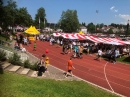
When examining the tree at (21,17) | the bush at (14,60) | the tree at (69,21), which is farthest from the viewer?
the tree at (69,21)

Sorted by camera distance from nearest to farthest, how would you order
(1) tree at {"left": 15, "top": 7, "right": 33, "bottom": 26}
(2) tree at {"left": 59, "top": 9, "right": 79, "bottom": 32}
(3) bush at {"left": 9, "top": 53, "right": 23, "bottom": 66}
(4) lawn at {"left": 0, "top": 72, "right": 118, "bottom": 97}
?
(4) lawn at {"left": 0, "top": 72, "right": 118, "bottom": 97}
(3) bush at {"left": 9, "top": 53, "right": 23, "bottom": 66}
(1) tree at {"left": 15, "top": 7, "right": 33, "bottom": 26}
(2) tree at {"left": 59, "top": 9, "right": 79, "bottom": 32}

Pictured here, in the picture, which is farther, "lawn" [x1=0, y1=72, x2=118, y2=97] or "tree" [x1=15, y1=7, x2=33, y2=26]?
"tree" [x1=15, y1=7, x2=33, y2=26]

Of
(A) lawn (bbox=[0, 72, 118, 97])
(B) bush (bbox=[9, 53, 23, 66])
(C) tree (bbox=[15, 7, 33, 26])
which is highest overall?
(C) tree (bbox=[15, 7, 33, 26])

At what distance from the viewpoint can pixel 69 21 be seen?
11238 centimetres

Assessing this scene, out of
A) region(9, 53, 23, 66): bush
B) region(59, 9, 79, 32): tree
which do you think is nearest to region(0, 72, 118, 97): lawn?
region(9, 53, 23, 66): bush

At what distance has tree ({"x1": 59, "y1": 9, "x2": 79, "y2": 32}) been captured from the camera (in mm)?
113188

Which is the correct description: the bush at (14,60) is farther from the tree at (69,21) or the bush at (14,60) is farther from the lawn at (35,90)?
the tree at (69,21)

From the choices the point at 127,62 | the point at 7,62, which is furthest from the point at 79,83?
the point at 127,62

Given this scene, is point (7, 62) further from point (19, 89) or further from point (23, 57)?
point (19, 89)

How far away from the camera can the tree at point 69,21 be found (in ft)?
371

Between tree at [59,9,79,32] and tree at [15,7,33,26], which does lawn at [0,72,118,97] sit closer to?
tree at [15,7,33,26]

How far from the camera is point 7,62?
1333cm

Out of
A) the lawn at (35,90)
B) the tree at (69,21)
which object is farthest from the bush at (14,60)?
the tree at (69,21)

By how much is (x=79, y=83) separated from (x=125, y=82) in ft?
13.7
